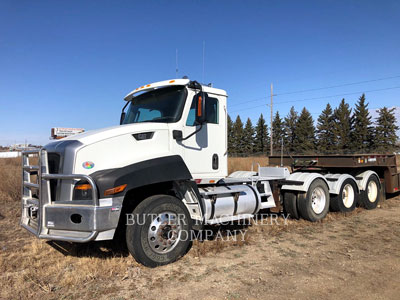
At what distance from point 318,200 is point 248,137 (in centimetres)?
5993

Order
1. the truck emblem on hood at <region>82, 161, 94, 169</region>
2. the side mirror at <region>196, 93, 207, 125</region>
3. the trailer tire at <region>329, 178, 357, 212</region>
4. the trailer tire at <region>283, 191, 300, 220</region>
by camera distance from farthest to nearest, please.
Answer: the trailer tire at <region>329, 178, 357, 212</region> < the trailer tire at <region>283, 191, 300, 220</region> < the side mirror at <region>196, 93, 207, 125</region> < the truck emblem on hood at <region>82, 161, 94, 169</region>

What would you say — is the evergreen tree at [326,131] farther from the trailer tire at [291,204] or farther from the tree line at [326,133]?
the trailer tire at [291,204]

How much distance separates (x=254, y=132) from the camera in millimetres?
67125

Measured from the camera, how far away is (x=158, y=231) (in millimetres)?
4109

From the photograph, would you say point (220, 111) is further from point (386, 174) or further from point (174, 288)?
point (386, 174)

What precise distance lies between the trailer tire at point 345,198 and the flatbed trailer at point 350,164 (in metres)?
0.55

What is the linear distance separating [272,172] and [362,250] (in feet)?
8.89

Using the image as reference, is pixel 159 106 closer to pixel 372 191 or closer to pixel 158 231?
pixel 158 231

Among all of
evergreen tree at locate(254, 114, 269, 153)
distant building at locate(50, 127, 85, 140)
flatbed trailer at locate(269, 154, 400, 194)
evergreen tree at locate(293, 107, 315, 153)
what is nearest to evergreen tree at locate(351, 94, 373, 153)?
evergreen tree at locate(293, 107, 315, 153)

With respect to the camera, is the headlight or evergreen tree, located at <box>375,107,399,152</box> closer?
the headlight

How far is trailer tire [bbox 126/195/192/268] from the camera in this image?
391cm

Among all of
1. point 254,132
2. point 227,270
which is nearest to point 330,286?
point 227,270

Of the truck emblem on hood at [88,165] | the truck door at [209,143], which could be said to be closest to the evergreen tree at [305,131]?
the truck door at [209,143]

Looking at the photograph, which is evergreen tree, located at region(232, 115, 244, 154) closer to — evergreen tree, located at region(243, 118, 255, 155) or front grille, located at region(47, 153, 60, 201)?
evergreen tree, located at region(243, 118, 255, 155)
